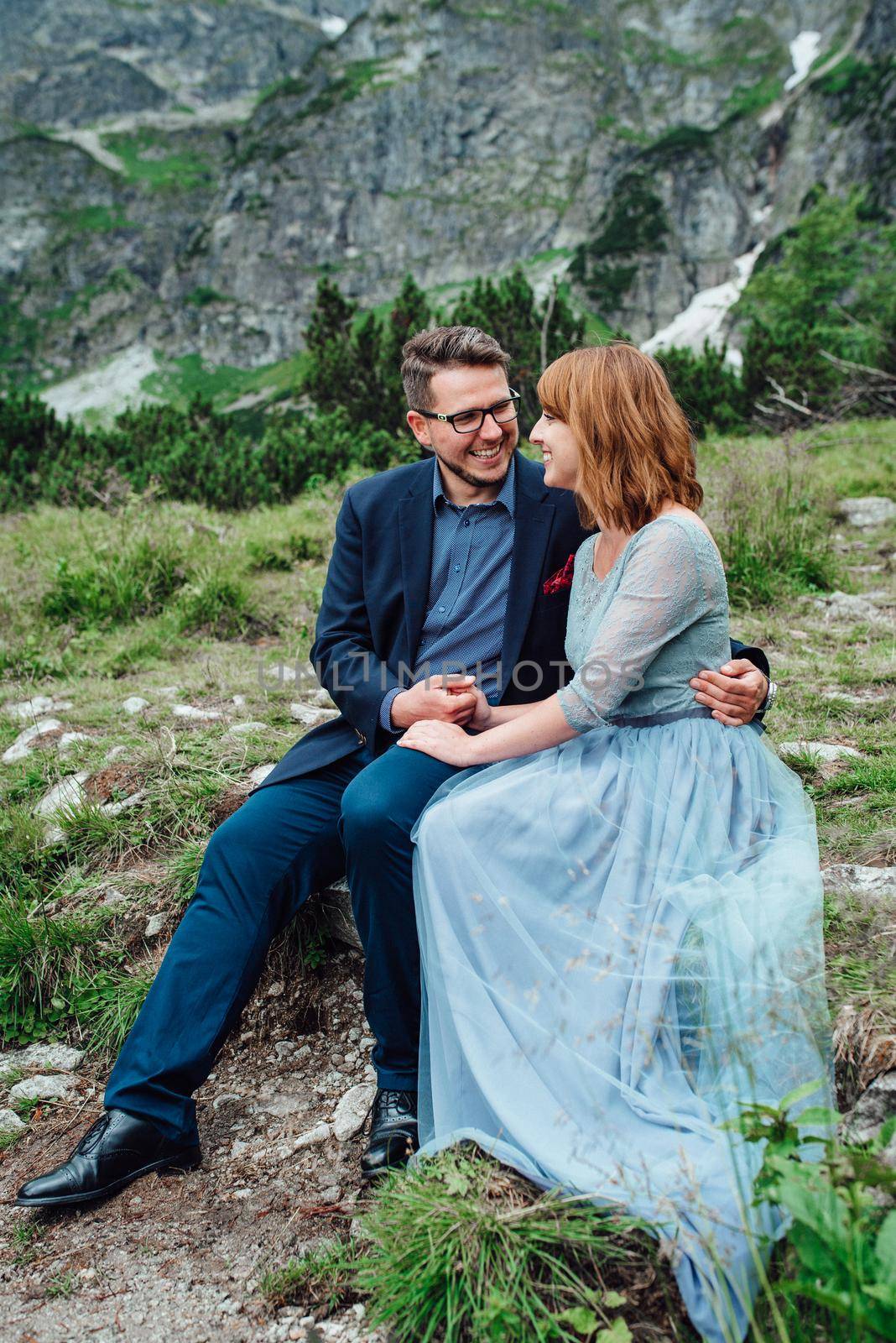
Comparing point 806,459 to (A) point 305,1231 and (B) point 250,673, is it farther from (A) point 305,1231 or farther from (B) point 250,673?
(A) point 305,1231

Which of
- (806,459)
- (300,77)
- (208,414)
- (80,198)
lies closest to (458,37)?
(300,77)

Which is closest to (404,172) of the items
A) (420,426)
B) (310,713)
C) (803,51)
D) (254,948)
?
(803,51)

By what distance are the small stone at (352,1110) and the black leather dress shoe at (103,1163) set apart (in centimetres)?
44

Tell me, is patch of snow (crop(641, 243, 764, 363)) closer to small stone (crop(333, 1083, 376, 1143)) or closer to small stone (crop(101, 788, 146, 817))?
small stone (crop(101, 788, 146, 817))

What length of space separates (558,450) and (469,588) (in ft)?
2.20

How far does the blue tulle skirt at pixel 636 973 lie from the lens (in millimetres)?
1628

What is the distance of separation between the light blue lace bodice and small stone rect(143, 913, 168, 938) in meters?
1.68

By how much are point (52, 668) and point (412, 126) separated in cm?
12098

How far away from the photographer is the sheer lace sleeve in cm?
219

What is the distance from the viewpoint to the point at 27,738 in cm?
432

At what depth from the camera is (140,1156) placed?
217cm

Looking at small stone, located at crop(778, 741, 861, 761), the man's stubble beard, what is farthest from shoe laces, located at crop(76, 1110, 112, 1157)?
small stone, located at crop(778, 741, 861, 761)

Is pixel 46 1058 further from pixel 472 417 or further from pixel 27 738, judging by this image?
pixel 472 417

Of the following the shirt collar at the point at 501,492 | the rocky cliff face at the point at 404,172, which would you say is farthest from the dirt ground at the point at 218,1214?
the rocky cliff face at the point at 404,172
